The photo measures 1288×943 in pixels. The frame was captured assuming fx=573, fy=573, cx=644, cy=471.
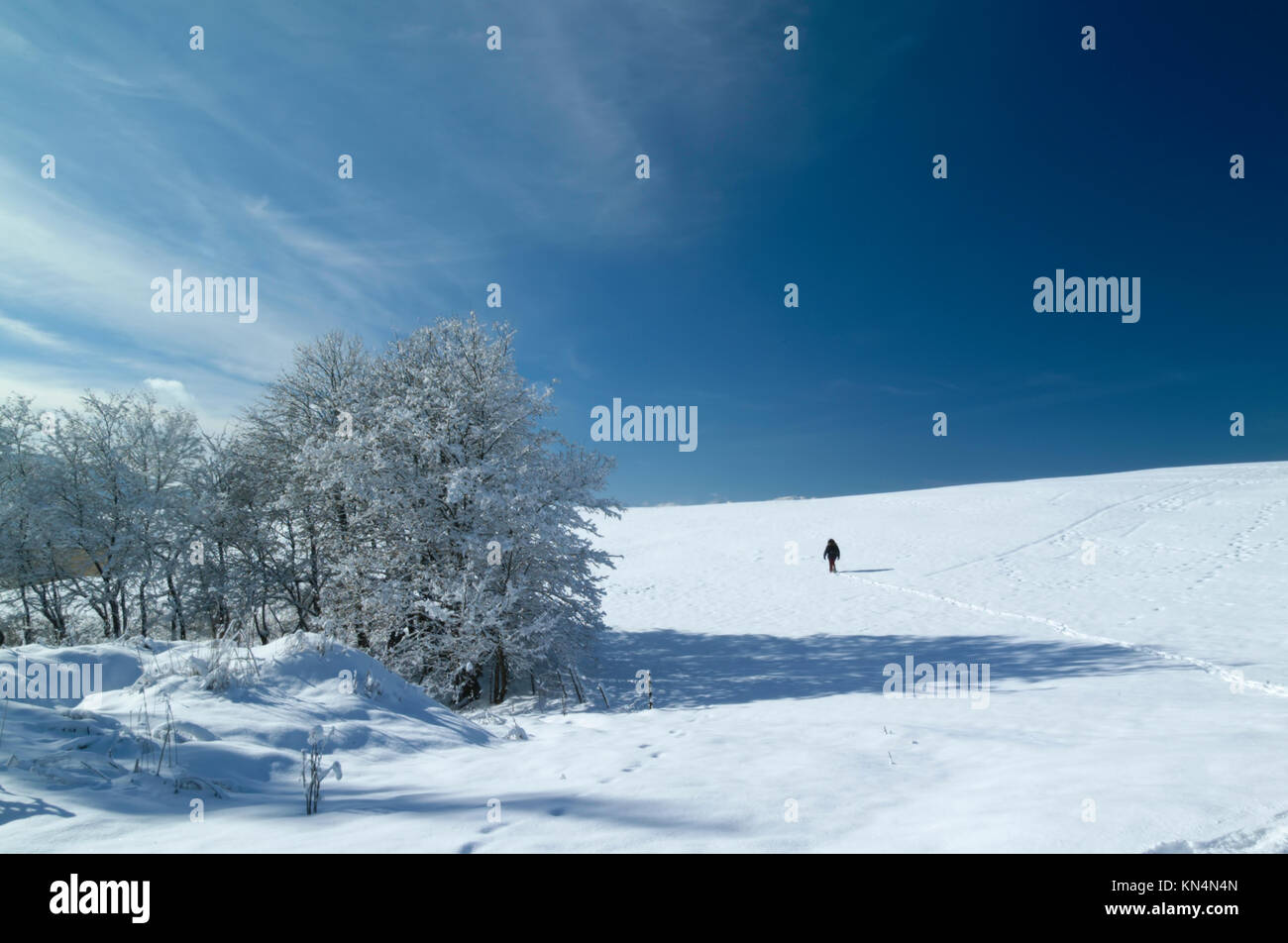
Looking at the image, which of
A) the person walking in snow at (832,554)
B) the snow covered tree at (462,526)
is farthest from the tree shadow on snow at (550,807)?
the person walking in snow at (832,554)

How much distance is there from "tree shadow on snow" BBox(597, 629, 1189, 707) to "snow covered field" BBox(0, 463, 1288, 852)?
3.7 inches

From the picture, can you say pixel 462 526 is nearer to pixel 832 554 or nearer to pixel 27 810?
pixel 27 810

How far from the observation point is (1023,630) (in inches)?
581

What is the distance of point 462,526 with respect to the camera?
13.4m

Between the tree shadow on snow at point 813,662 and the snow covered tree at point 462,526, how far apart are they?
2.34m

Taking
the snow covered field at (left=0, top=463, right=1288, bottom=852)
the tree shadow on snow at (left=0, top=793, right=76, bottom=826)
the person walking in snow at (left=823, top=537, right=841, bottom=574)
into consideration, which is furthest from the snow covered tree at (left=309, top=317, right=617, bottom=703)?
the person walking in snow at (left=823, top=537, right=841, bottom=574)

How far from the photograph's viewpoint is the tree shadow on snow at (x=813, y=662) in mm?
10961

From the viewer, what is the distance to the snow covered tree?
491 inches

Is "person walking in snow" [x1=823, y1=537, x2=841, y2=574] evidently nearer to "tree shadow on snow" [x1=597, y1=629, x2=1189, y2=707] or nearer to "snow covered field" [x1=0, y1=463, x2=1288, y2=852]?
"snow covered field" [x1=0, y1=463, x2=1288, y2=852]

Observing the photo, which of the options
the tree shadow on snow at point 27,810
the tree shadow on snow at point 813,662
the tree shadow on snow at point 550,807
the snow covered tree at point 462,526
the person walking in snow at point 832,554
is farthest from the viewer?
the person walking in snow at point 832,554

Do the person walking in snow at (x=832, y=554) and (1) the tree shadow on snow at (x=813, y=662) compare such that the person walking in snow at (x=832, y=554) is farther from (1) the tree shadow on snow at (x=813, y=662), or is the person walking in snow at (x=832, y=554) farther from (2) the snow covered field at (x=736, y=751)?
(1) the tree shadow on snow at (x=813, y=662)

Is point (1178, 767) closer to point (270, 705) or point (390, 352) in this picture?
point (270, 705)

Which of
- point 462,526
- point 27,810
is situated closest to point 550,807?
point 27,810

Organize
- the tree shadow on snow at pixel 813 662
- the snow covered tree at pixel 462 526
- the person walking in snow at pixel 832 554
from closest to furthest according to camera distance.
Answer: the tree shadow on snow at pixel 813 662 → the snow covered tree at pixel 462 526 → the person walking in snow at pixel 832 554
